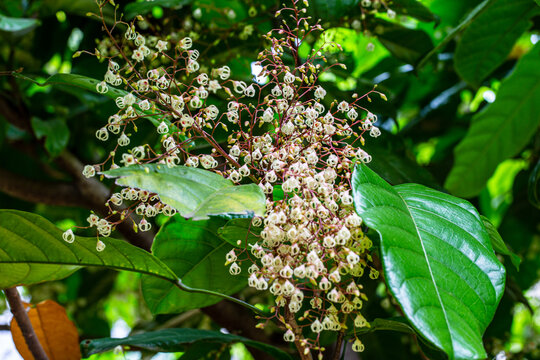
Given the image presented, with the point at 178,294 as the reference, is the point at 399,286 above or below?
above

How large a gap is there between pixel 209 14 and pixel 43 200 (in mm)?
627

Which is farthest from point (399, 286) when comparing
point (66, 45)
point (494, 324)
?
point (66, 45)

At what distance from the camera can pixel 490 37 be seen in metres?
1.31

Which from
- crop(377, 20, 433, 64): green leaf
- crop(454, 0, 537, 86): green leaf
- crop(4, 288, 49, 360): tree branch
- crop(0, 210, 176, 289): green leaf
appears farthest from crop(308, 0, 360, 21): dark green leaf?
crop(4, 288, 49, 360): tree branch

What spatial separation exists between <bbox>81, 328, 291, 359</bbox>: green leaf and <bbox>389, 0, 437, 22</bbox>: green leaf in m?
0.72

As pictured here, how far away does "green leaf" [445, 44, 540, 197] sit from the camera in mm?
1374

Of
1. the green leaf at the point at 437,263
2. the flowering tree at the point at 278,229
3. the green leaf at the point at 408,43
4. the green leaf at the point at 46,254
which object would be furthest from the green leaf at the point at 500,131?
the green leaf at the point at 46,254

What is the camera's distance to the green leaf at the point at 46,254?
656mm

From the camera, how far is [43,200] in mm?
1307

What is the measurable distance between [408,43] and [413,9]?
0.56 ft

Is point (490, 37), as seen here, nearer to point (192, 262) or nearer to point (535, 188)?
point (535, 188)

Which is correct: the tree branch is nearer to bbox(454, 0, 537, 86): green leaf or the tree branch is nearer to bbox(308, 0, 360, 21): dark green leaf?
bbox(308, 0, 360, 21): dark green leaf

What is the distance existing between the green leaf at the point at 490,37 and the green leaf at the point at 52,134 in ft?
3.27

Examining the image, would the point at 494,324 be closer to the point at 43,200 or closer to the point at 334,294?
the point at 334,294
